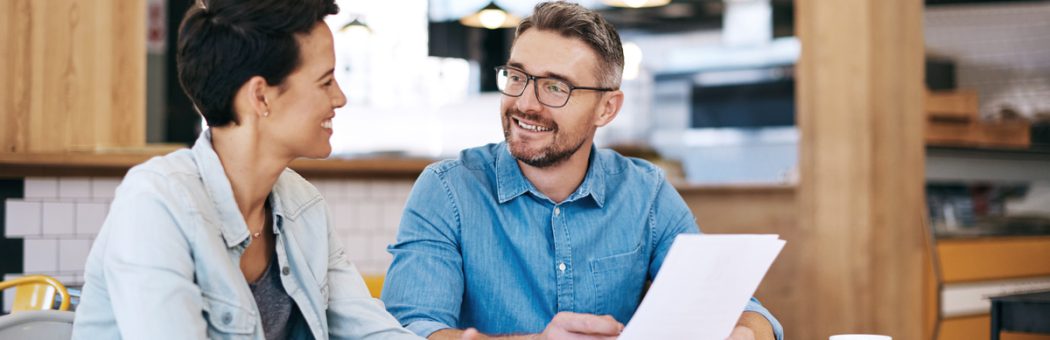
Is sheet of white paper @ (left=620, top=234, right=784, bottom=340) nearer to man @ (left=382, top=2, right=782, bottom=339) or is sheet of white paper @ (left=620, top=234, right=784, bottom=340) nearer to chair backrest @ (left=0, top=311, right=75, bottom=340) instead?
man @ (left=382, top=2, right=782, bottom=339)

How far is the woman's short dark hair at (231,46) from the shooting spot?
1409 millimetres

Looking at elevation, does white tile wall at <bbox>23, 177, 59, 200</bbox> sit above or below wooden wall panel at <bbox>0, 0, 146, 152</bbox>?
below

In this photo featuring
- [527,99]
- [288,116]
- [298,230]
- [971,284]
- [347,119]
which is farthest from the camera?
[347,119]

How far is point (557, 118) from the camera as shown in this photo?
2129 mm

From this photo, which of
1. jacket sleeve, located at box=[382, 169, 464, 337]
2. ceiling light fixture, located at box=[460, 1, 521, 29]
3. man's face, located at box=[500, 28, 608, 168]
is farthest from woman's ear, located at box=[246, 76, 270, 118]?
ceiling light fixture, located at box=[460, 1, 521, 29]

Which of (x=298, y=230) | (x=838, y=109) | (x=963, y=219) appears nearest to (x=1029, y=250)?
(x=963, y=219)

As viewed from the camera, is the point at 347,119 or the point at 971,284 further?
the point at 347,119

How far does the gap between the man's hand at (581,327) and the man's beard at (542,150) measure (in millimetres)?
463

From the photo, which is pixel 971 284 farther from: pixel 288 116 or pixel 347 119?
pixel 347 119

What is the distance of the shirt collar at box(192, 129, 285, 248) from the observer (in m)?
1.44

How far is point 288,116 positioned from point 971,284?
14.5 ft

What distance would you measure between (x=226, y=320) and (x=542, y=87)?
904 millimetres

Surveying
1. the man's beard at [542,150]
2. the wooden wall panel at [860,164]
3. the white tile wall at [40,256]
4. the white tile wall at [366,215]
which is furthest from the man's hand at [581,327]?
the wooden wall panel at [860,164]

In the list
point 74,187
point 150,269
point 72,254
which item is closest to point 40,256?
point 72,254
